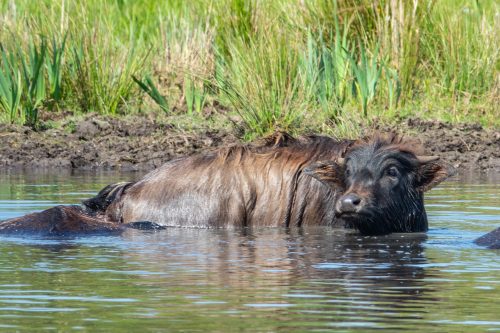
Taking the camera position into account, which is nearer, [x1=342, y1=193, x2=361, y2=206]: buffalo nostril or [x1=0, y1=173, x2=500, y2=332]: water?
[x1=0, y1=173, x2=500, y2=332]: water

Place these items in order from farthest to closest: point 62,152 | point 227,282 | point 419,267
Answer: point 62,152
point 419,267
point 227,282

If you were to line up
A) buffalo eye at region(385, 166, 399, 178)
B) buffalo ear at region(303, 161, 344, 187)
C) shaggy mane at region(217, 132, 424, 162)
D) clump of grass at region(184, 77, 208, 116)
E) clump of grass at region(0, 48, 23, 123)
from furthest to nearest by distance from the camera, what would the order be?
clump of grass at region(184, 77, 208, 116) → clump of grass at region(0, 48, 23, 123) → shaggy mane at region(217, 132, 424, 162) → buffalo eye at region(385, 166, 399, 178) → buffalo ear at region(303, 161, 344, 187)

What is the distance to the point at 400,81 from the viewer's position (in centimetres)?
1805

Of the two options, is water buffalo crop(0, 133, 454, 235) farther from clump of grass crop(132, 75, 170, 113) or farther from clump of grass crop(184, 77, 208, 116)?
clump of grass crop(184, 77, 208, 116)

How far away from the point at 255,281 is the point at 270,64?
8.85 m

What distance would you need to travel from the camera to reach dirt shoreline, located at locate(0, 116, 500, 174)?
51.6 ft

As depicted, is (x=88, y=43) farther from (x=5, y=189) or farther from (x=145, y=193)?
(x=145, y=193)

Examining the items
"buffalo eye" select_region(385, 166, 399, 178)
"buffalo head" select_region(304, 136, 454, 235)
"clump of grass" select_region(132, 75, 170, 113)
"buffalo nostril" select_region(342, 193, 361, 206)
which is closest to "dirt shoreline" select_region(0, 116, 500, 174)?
"clump of grass" select_region(132, 75, 170, 113)

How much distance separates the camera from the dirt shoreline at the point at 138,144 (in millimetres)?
15727

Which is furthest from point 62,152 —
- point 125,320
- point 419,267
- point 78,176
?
point 125,320

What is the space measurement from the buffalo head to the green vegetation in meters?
5.26

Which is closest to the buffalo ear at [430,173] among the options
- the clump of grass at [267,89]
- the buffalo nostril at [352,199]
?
the buffalo nostril at [352,199]

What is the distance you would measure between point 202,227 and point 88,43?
8.28 m

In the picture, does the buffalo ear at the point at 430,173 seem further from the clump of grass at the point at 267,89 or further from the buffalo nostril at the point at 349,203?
the clump of grass at the point at 267,89
